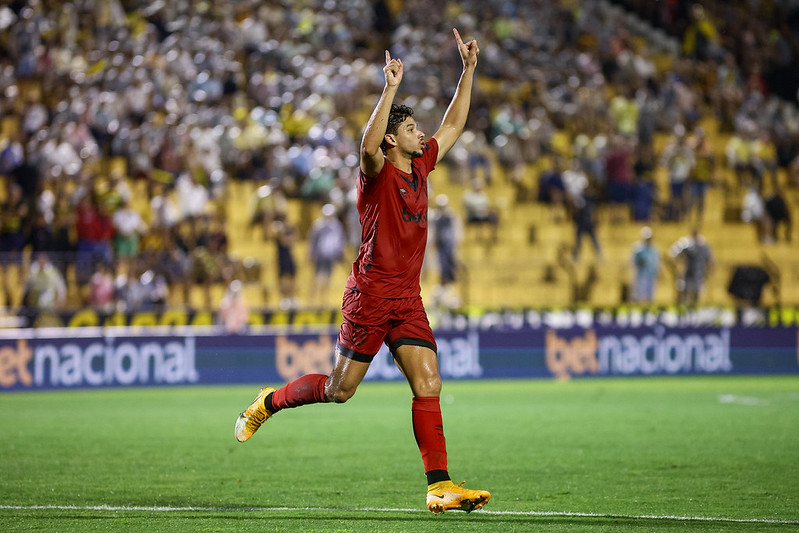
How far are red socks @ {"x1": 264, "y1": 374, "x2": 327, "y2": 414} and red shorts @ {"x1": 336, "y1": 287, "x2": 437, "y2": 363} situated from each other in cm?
35

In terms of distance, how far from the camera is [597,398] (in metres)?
16.5

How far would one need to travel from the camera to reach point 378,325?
273 inches

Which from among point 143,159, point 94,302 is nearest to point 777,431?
point 94,302

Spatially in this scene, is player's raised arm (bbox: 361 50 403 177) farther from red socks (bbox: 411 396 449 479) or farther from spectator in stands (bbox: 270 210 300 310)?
spectator in stands (bbox: 270 210 300 310)

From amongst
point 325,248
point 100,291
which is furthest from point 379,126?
point 325,248

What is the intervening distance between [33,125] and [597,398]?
499 inches

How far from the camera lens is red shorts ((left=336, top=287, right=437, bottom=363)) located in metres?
6.92

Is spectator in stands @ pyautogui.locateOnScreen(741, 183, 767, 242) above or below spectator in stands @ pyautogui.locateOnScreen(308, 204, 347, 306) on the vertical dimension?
above

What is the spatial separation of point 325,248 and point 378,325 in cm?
1344

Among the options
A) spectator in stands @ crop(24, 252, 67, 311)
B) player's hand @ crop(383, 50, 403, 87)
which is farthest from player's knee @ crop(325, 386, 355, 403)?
spectator in stands @ crop(24, 252, 67, 311)

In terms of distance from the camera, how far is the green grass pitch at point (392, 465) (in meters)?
6.93

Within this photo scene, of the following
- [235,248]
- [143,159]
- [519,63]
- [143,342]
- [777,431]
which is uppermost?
[519,63]

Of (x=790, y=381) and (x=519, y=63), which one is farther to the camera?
(x=519, y=63)

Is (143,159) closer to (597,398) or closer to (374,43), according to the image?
(374,43)
